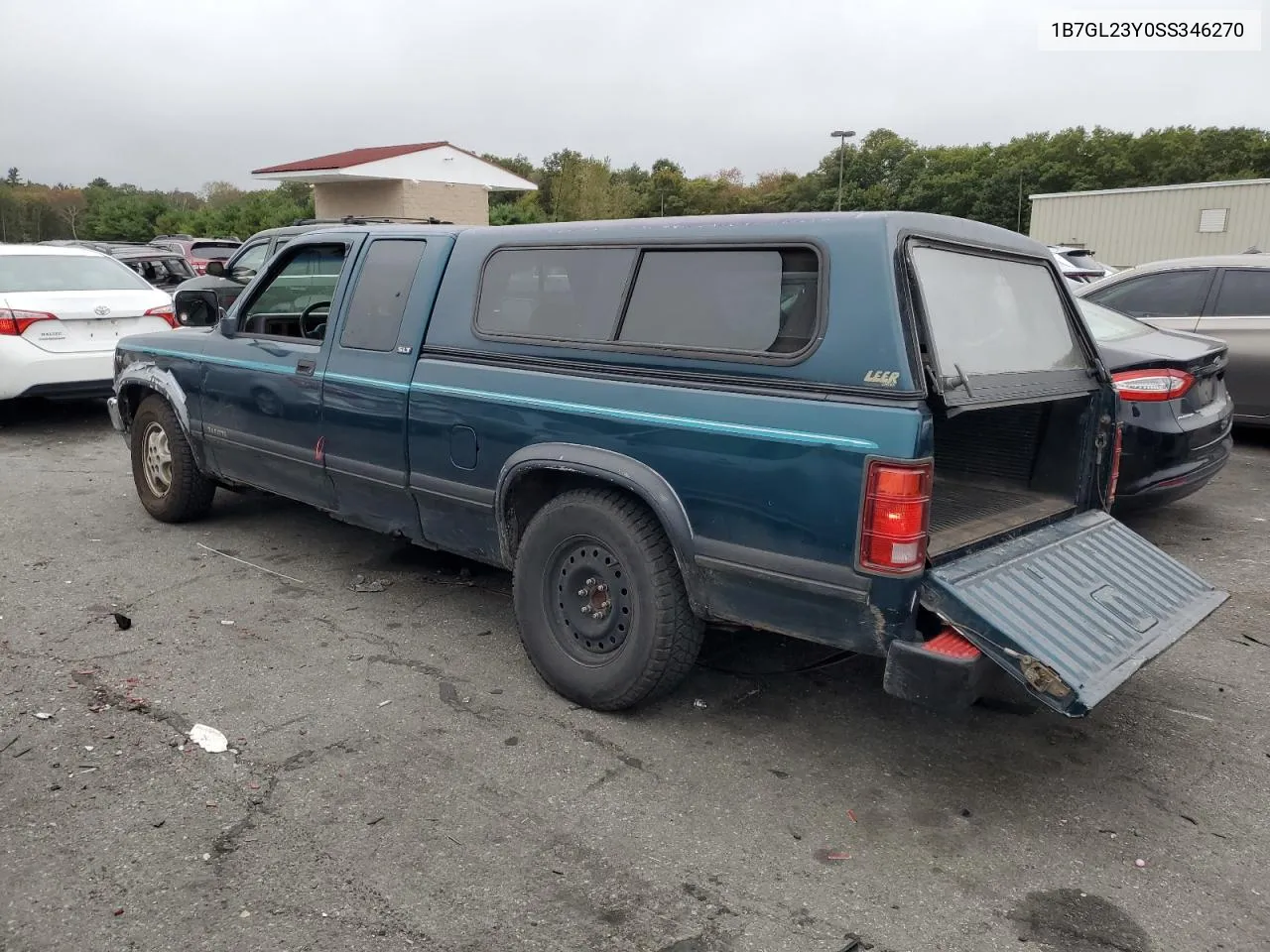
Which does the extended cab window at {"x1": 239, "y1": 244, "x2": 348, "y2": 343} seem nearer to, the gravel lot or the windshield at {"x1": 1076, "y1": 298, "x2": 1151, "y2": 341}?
the gravel lot

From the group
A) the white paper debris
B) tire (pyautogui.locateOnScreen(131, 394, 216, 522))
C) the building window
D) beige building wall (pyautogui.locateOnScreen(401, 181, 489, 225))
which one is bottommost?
the white paper debris

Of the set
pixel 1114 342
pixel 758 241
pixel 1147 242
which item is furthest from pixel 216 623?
pixel 1147 242

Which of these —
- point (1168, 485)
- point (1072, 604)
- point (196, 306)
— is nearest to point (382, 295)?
point (196, 306)

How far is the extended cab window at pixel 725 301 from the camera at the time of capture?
10.5ft

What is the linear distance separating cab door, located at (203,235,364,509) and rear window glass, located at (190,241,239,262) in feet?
49.2

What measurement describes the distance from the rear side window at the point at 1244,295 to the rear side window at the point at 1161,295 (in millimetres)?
134

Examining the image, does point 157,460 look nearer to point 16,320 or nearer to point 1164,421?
point 16,320

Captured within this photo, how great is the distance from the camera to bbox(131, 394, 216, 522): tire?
5855 mm

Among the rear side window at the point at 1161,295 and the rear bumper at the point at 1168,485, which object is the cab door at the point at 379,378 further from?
the rear side window at the point at 1161,295

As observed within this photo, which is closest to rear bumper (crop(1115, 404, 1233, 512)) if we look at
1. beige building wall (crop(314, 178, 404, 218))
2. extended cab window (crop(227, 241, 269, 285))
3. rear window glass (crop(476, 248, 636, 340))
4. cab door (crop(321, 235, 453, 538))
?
rear window glass (crop(476, 248, 636, 340))

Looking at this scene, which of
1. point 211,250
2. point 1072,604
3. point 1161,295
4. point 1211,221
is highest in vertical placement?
point 1211,221

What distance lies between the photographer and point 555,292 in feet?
12.8

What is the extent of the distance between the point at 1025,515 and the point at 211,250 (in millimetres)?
19359

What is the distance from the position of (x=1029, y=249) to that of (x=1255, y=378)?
4.99 m
